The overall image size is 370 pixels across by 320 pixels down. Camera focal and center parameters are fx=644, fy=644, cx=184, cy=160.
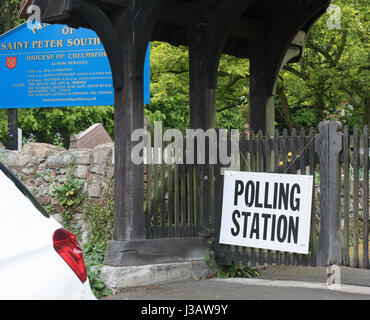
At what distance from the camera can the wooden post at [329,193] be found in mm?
6715

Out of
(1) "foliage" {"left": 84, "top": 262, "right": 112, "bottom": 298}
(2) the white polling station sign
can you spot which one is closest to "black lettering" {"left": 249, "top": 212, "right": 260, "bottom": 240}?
(2) the white polling station sign

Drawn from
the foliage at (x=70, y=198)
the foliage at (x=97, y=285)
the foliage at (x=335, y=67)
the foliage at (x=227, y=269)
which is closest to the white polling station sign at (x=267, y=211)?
the foliage at (x=227, y=269)

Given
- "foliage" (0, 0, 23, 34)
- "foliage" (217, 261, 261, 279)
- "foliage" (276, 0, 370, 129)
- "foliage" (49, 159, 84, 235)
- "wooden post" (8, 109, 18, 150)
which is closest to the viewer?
"foliage" (217, 261, 261, 279)

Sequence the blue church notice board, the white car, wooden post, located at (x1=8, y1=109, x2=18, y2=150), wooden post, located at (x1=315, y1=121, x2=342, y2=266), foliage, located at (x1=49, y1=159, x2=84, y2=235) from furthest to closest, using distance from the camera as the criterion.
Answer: wooden post, located at (x1=8, y1=109, x2=18, y2=150) < the blue church notice board < foliage, located at (x1=49, y1=159, x2=84, y2=235) < wooden post, located at (x1=315, y1=121, x2=342, y2=266) < the white car

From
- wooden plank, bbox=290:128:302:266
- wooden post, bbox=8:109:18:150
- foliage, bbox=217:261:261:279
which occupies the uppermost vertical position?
wooden post, bbox=8:109:18:150

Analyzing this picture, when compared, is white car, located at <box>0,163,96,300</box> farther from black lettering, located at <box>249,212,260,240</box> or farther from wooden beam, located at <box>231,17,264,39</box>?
wooden beam, located at <box>231,17,264,39</box>

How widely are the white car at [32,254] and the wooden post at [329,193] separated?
4011mm

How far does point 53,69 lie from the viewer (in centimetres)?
1162

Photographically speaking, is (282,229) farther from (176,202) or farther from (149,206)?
(149,206)

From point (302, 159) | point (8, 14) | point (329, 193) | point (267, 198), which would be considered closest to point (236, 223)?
point (267, 198)

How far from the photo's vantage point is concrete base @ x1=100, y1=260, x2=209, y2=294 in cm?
709

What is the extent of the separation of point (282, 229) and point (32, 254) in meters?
4.54

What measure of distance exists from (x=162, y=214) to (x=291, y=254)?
165 cm

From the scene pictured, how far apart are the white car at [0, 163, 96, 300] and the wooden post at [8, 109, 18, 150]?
9522 mm
